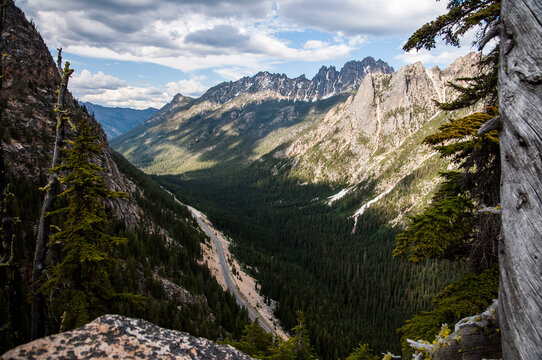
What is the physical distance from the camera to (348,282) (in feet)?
350

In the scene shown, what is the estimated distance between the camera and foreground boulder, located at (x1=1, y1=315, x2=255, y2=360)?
13.3 ft

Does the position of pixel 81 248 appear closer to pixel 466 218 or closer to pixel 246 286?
pixel 466 218

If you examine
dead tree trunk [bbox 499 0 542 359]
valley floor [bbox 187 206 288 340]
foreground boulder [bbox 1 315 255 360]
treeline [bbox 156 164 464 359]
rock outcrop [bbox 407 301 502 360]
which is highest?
dead tree trunk [bbox 499 0 542 359]

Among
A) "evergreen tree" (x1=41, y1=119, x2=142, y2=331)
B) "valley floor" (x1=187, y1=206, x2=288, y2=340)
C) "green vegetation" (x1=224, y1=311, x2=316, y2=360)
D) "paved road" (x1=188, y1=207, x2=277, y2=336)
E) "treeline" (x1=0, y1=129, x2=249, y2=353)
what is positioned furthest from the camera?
"valley floor" (x1=187, y1=206, x2=288, y2=340)

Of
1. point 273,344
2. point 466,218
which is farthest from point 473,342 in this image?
point 273,344

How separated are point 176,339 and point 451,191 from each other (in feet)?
33.0

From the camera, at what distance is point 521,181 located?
15.1 feet

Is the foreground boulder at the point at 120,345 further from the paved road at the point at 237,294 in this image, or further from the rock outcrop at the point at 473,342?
the paved road at the point at 237,294

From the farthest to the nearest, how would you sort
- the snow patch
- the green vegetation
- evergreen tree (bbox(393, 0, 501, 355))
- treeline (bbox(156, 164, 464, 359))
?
1. the snow patch
2. treeline (bbox(156, 164, 464, 359))
3. the green vegetation
4. evergreen tree (bbox(393, 0, 501, 355))

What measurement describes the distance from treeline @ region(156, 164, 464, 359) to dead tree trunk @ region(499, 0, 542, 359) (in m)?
58.7

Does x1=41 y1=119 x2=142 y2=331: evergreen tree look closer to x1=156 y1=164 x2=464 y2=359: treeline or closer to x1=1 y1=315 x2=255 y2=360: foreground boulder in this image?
x1=1 y1=315 x2=255 y2=360: foreground boulder

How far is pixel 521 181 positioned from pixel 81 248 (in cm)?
1202

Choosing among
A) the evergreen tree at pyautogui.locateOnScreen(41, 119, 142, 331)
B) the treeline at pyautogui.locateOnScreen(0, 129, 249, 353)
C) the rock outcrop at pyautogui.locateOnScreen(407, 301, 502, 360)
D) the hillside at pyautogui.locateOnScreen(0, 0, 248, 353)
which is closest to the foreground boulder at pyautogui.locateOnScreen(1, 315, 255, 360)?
the rock outcrop at pyautogui.locateOnScreen(407, 301, 502, 360)

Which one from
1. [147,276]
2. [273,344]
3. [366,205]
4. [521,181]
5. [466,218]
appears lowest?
[366,205]
